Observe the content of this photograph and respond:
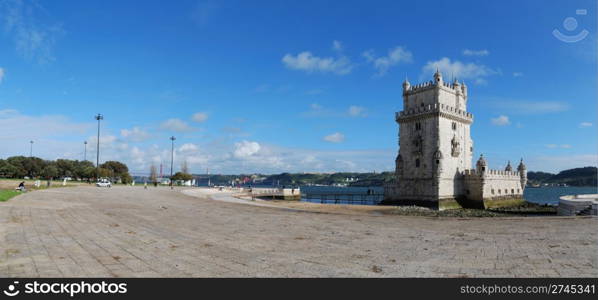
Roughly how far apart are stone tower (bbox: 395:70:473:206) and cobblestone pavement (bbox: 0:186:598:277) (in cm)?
3724

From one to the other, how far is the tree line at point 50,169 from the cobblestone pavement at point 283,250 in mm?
95784

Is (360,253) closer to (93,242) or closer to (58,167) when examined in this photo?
(93,242)

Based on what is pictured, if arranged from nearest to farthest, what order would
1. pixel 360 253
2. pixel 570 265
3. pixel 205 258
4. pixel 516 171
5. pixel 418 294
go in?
1. pixel 418 294
2. pixel 570 265
3. pixel 205 258
4. pixel 360 253
5. pixel 516 171

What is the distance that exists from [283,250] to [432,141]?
1863 inches

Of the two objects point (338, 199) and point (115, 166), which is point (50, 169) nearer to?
point (115, 166)

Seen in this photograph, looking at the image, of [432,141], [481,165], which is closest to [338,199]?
[432,141]

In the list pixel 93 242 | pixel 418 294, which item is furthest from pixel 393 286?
pixel 93 242

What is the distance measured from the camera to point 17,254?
8.61 m

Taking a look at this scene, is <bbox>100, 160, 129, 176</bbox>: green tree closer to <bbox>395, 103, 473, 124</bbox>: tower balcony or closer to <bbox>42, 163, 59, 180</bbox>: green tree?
<bbox>42, 163, 59, 180</bbox>: green tree

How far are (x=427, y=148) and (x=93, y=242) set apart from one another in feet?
163

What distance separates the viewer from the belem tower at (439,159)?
5172 centimetres

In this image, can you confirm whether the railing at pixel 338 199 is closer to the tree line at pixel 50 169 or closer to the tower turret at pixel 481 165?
the tower turret at pixel 481 165

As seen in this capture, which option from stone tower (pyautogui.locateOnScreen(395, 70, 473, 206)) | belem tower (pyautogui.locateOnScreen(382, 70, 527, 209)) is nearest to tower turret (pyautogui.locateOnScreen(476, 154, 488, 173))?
belem tower (pyautogui.locateOnScreen(382, 70, 527, 209))

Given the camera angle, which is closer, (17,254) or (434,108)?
(17,254)
